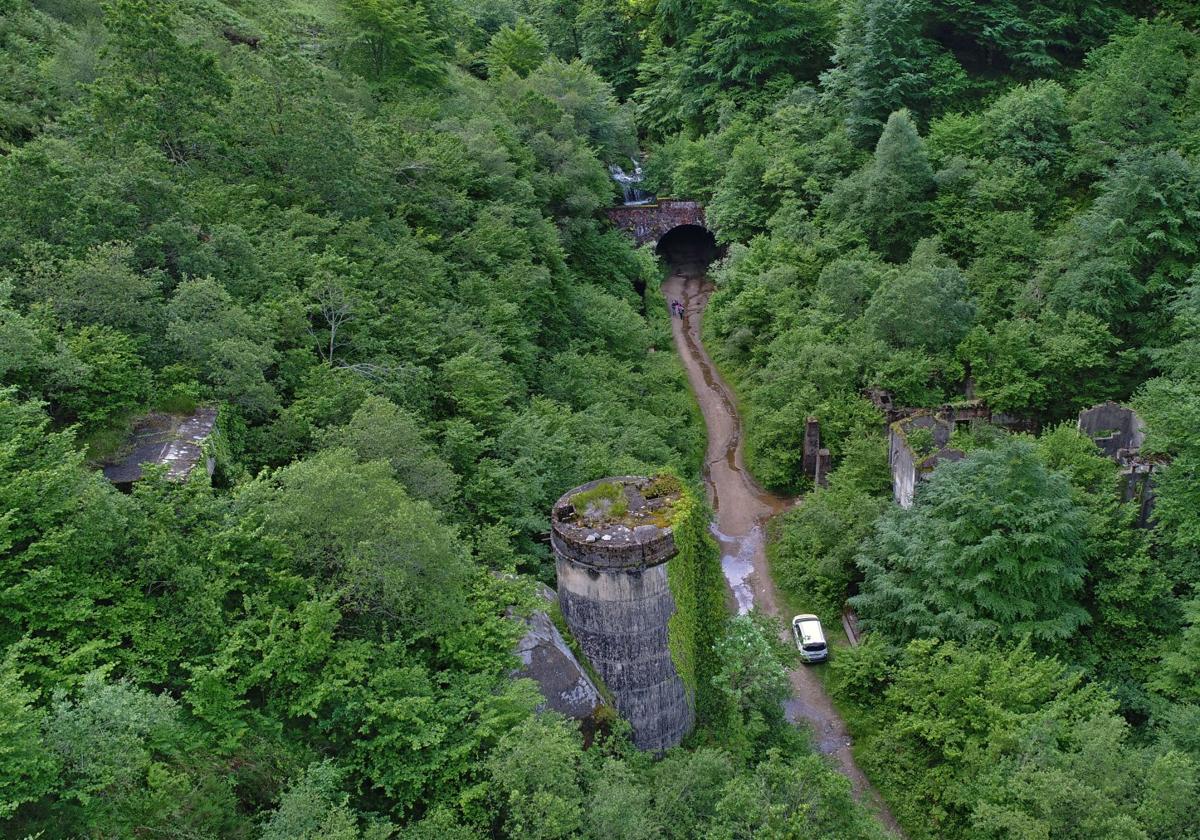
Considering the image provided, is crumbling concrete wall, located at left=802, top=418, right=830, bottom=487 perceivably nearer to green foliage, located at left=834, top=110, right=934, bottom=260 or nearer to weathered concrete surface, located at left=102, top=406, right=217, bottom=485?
green foliage, located at left=834, top=110, right=934, bottom=260

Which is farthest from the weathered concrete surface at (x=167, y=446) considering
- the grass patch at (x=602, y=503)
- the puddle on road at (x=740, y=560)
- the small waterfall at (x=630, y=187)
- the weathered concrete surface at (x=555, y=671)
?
the small waterfall at (x=630, y=187)

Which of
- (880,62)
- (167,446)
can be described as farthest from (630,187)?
(167,446)

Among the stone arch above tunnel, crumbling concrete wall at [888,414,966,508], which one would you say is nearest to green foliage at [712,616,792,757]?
crumbling concrete wall at [888,414,966,508]

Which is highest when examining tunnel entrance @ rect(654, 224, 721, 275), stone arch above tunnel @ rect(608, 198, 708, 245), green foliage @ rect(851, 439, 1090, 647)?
stone arch above tunnel @ rect(608, 198, 708, 245)

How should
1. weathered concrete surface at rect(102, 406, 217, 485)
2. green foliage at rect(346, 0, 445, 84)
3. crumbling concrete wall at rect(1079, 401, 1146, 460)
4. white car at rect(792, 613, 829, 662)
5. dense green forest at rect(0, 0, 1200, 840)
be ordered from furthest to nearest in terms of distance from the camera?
green foliage at rect(346, 0, 445, 84) < crumbling concrete wall at rect(1079, 401, 1146, 460) < white car at rect(792, 613, 829, 662) < weathered concrete surface at rect(102, 406, 217, 485) < dense green forest at rect(0, 0, 1200, 840)

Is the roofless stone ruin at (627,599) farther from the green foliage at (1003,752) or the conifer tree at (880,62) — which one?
the conifer tree at (880,62)

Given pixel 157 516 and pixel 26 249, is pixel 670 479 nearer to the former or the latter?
pixel 157 516

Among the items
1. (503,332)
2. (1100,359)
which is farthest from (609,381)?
(1100,359)
